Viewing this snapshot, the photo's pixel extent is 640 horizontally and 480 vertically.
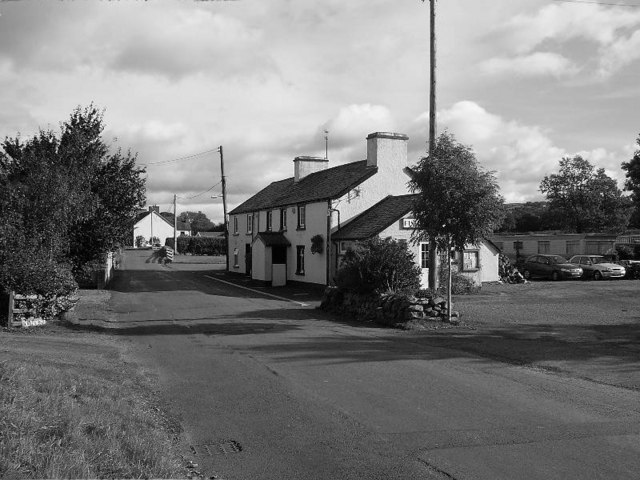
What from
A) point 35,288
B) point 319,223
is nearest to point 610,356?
point 35,288

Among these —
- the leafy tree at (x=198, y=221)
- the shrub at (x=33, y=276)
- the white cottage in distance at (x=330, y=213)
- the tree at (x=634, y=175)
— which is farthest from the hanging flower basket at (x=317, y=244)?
the leafy tree at (x=198, y=221)

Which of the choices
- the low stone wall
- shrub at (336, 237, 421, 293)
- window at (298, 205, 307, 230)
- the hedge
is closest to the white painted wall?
the hedge

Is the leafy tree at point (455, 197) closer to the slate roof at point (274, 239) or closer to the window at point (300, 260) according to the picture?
the window at point (300, 260)

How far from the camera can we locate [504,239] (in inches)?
2201

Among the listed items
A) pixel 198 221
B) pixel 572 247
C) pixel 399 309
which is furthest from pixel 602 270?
pixel 198 221

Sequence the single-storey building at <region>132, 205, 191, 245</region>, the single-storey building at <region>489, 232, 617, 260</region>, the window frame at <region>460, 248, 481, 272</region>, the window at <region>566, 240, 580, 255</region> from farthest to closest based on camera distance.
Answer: the single-storey building at <region>132, 205, 191, 245</region> → the window at <region>566, 240, 580, 255</region> → the single-storey building at <region>489, 232, 617, 260</region> → the window frame at <region>460, 248, 481, 272</region>

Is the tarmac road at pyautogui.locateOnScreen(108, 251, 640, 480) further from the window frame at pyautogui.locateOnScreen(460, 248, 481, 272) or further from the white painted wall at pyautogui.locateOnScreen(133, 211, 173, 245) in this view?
the white painted wall at pyautogui.locateOnScreen(133, 211, 173, 245)

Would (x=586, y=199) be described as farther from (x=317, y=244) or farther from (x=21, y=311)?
(x=21, y=311)

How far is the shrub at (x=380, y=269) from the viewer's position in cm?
2092

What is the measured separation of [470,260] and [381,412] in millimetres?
23809

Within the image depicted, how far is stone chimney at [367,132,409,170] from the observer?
107ft

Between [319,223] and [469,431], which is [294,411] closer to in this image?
[469,431]

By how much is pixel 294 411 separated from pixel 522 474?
342 cm

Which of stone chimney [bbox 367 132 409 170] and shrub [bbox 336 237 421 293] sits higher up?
stone chimney [bbox 367 132 409 170]
